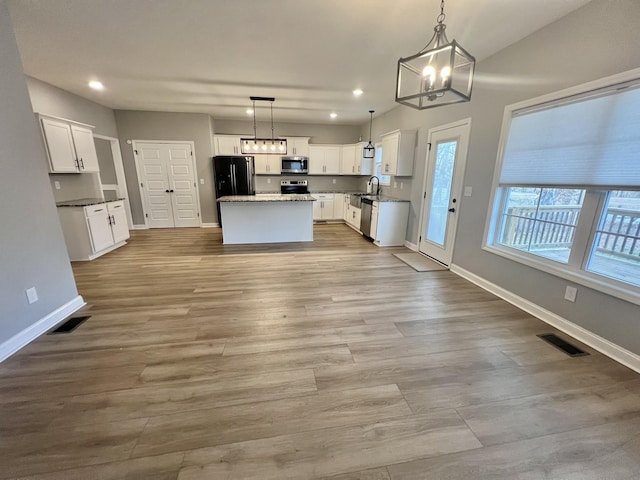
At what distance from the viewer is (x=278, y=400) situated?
1.65 m

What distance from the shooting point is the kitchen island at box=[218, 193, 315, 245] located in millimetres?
5062

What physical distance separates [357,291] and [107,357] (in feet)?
8.11

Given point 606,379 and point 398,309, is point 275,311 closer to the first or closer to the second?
point 398,309

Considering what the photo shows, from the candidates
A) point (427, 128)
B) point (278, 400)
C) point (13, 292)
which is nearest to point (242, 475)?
point (278, 400)

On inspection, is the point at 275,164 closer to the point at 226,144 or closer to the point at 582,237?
the point at 226,144

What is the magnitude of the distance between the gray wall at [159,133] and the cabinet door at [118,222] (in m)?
1.55

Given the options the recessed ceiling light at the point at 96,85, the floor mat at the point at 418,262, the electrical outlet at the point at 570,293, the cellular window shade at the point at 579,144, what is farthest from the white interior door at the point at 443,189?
the recessed ceiling light at the point at 96,85

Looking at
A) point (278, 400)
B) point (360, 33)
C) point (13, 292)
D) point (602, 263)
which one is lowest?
point (278, 400)

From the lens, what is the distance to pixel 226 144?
22.1 feet

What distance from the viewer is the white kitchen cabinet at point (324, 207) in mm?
7365

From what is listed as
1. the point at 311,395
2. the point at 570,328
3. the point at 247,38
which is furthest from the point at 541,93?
the point at 311,395

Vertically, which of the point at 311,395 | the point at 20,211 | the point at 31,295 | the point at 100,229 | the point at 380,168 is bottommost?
the point at 311,395

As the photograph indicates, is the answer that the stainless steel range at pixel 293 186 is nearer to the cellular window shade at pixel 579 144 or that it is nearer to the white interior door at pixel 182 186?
the white interior door at pixel 182 186

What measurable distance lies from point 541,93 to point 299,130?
5818mm
